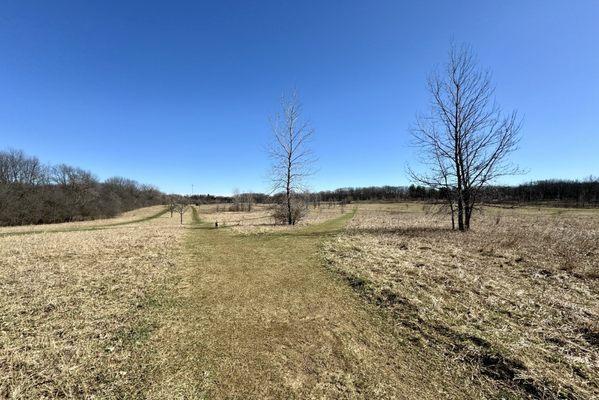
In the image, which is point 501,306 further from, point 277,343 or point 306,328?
point 277,343

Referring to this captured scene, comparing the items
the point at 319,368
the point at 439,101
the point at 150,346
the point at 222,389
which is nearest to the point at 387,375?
the point at 319,368

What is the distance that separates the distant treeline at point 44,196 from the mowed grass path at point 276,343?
1973 inches

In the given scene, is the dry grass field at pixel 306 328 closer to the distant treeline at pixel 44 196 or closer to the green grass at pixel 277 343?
the green grass at pixel 277 343

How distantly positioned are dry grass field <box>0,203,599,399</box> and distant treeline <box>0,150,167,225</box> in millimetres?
43954

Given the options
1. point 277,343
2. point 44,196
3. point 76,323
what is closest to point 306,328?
point 277,343

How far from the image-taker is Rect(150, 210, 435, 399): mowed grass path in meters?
3.49

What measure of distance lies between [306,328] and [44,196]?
2304 inches

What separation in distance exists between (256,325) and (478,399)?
11.9 feet

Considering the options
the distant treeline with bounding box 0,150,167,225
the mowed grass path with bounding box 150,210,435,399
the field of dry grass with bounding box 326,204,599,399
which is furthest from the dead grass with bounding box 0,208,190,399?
the distant treeline with bounding box 0,150,167,225

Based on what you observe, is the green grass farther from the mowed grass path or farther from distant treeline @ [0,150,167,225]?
distant treeline @ [0,150,167,225]

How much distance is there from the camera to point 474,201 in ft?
57.3

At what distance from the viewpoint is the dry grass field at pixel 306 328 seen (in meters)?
3.51

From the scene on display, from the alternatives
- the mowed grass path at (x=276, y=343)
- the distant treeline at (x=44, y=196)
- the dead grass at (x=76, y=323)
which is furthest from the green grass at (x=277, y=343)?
the distant treeline at (x=44, y=196)

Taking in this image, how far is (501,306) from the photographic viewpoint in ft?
18.4
